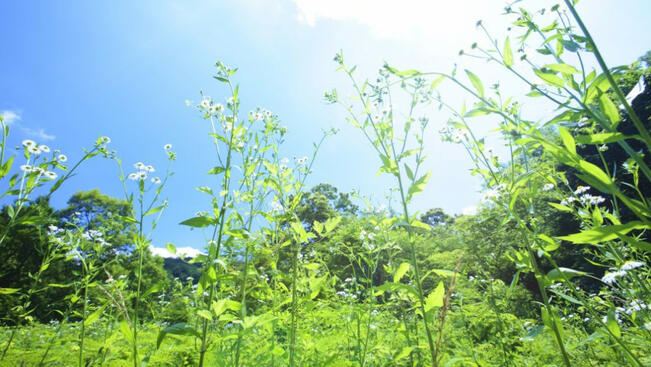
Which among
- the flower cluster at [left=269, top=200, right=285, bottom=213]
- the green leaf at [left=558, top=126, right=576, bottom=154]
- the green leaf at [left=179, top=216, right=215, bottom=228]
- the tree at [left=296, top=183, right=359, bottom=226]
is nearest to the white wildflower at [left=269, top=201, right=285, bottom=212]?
the flower cluster at [left=269, top=200, right=285, bottom=213]

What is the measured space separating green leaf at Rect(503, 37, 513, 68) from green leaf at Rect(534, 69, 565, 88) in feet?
0.71

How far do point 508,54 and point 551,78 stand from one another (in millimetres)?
241

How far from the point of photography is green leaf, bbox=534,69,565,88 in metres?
0.82

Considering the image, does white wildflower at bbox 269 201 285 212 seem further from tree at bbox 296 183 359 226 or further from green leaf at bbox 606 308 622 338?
tree at bbox 296 183 359 226

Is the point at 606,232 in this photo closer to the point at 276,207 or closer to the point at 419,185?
the point at 419,185

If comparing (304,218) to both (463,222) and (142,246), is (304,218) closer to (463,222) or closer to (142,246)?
(463,222)

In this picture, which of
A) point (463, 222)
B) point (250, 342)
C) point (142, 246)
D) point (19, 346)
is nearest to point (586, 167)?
point (142, 246)

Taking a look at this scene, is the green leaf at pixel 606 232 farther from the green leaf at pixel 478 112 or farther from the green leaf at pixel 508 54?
the green leaf at pixel 508 54

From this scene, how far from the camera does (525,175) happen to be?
43.9 inches

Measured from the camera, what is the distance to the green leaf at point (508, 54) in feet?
3.30

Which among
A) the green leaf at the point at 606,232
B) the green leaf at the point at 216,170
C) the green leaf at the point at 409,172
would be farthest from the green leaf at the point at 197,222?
the green leaf at the point at 606,232

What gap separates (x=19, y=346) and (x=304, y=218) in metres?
18.4

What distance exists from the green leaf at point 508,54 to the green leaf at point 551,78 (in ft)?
0.71

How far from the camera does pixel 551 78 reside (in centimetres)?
83
